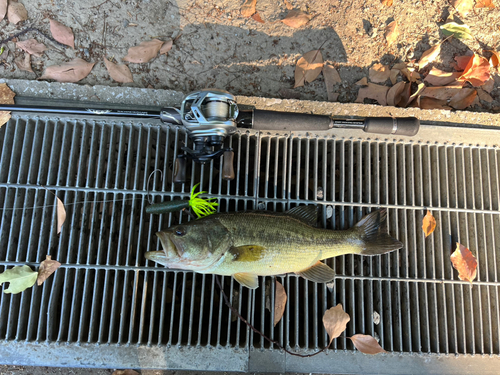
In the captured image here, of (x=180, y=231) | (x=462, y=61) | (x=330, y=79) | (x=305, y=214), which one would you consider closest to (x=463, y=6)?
(x=462, y=61)

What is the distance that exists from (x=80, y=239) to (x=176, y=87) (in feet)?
5.78

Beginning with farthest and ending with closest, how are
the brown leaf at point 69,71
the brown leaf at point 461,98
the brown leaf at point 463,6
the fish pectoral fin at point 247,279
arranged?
the brown leaf at point 463,6 < the brown leaf at point 461,98 < the brown leaf at point 69,71 < the fish pectoral fin at point 247,279

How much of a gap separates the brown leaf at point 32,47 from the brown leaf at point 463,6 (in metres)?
4.54

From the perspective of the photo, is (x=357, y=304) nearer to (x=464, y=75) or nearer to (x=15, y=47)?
(x=464, y=75)

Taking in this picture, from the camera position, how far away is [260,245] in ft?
7.89

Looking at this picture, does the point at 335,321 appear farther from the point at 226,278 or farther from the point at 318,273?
the point at 226,278

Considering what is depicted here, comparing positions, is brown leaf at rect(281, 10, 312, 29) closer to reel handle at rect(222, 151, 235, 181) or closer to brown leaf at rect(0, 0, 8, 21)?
reel handle at rect(222, 151, 235, 181)

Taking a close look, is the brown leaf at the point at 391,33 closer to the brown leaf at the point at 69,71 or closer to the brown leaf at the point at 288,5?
the brown leaf at the point at 288,5

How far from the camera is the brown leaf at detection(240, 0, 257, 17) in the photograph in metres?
3.31

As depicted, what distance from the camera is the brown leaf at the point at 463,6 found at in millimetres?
3406

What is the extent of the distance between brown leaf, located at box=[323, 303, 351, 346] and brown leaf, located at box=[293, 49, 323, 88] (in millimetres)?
2284

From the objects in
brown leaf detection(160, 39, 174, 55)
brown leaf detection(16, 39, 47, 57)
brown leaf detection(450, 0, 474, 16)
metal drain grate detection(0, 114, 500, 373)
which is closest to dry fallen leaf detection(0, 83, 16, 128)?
metal drain grate detection(0, 114, 500, 373)

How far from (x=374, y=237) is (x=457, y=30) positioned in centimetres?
262

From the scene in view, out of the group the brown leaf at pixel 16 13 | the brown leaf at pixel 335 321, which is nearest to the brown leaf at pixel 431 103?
the brown leaf at pixel 335 321
